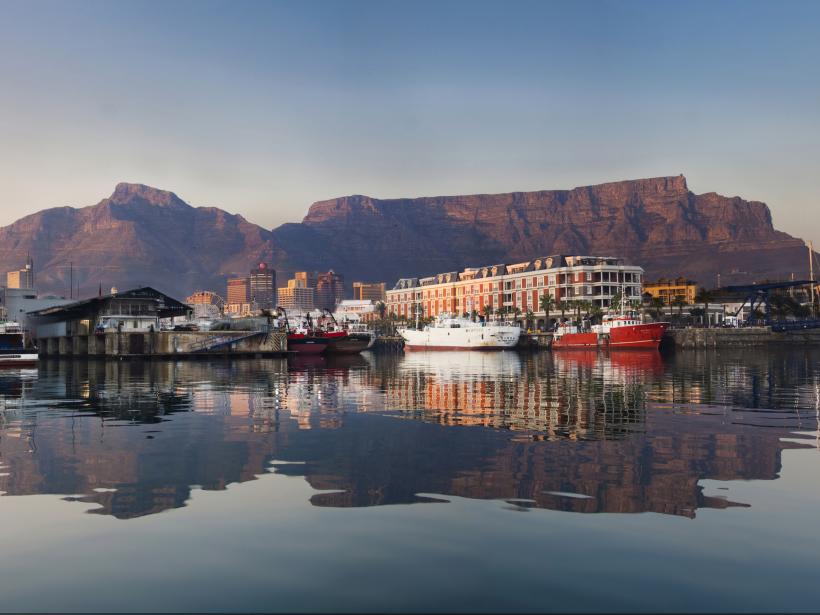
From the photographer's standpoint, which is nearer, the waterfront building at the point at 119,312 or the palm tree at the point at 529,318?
the waterfront building at the point at 119,312

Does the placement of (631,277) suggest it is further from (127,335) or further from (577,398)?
(577,398)

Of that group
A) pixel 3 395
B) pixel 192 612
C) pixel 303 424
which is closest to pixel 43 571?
pixel 192 612

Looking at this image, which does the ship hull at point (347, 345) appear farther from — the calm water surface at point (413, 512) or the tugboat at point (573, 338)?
the calm water surface at point (413, 512)

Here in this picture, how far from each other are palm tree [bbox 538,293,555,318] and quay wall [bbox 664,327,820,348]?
39867mm

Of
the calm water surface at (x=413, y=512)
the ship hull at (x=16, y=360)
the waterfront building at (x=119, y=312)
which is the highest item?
the waterfront building at (x=119, y=312)

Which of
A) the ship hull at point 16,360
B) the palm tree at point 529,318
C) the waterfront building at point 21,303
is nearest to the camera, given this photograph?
the ship hull at point 16,360

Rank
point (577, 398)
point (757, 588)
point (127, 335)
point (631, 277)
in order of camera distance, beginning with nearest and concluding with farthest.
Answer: point (757, 588) → point (577, 398) → point (127, 335) → point (631, 277)

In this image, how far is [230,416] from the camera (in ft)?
101

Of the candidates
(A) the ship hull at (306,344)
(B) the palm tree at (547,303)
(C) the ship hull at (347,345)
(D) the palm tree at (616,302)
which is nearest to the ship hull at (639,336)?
(D) the palm tree at (616,302)

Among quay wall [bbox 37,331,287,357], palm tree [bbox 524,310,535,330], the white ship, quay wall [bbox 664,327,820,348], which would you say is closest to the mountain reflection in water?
quay wall [bbox 37,331,287,357]

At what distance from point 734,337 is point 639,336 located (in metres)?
31.3

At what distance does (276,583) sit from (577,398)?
2992 cm

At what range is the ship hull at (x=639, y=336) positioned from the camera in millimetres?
127875

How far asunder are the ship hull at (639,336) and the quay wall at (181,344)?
204 feet
